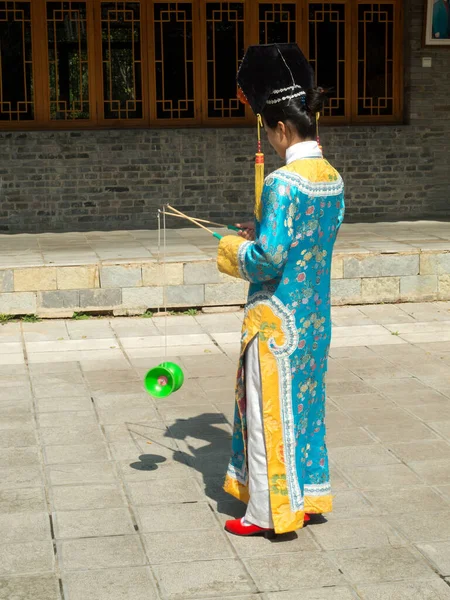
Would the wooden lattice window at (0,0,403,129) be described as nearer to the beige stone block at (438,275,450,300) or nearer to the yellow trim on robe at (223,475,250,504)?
the beige stone block at (438,275,450,300)

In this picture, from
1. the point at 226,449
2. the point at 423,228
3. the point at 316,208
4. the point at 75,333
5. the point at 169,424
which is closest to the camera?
the point at 316,208

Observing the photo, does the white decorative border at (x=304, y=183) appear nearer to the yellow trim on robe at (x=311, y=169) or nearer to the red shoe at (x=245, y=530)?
the yellow trim on robe at (x=311, y=169)

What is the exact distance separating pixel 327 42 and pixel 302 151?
9.62 metres

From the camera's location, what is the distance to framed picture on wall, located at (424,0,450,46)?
13281 millimetres

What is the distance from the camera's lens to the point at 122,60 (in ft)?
42.4

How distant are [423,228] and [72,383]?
646 cm

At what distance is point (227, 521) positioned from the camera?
4348 mm

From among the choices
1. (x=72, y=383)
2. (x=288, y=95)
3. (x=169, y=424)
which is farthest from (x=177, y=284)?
(x=288, y=95)

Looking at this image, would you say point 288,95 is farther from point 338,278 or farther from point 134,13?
point 134,13

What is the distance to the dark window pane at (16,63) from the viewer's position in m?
12.6

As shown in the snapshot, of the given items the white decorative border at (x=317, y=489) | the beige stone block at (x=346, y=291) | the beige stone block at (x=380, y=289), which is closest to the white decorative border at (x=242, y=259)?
the white decorative border at (x=317, y=489)

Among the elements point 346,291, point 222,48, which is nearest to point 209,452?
point 346,291

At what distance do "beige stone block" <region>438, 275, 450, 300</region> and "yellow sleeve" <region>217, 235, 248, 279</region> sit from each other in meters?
5.60

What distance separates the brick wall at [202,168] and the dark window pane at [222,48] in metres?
0.47
